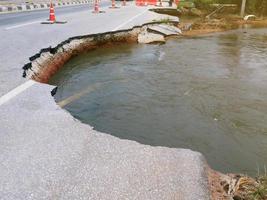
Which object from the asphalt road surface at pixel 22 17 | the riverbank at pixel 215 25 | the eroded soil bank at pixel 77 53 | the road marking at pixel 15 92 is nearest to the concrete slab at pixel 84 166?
the eroded soil bank at pixel 77 53

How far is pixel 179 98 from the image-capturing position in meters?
7.51

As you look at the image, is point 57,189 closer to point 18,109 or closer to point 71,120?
point 71,120

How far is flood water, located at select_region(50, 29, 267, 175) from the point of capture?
18.4ft

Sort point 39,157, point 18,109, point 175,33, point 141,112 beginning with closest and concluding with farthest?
point 39,157 < point 18,109 < point 141,112 < point 175,33

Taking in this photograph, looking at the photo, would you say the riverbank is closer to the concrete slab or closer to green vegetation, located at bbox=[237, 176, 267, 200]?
the concrete slab

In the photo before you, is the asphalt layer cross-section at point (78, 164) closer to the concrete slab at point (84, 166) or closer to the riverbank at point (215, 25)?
the concrete slab at point (84, 166)

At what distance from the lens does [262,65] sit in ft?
35.0

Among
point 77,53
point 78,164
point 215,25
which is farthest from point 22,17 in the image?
point 78,164

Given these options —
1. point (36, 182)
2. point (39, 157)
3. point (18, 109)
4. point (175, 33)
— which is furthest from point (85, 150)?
point (175, 33)

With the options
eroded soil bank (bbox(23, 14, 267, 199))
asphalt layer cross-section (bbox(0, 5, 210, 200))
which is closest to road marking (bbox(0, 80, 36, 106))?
asphalt layer cross-section (bbox(0, 5, 210, 200))

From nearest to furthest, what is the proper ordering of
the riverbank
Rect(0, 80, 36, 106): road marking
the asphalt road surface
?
Rect(0, 80, 36, 106): road marking < the asphalt road surface < the riverbank

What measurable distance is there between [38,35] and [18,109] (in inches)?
271

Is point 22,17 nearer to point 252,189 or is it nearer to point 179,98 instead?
point 179,98

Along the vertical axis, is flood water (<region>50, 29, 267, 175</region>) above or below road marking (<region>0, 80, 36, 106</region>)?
below
